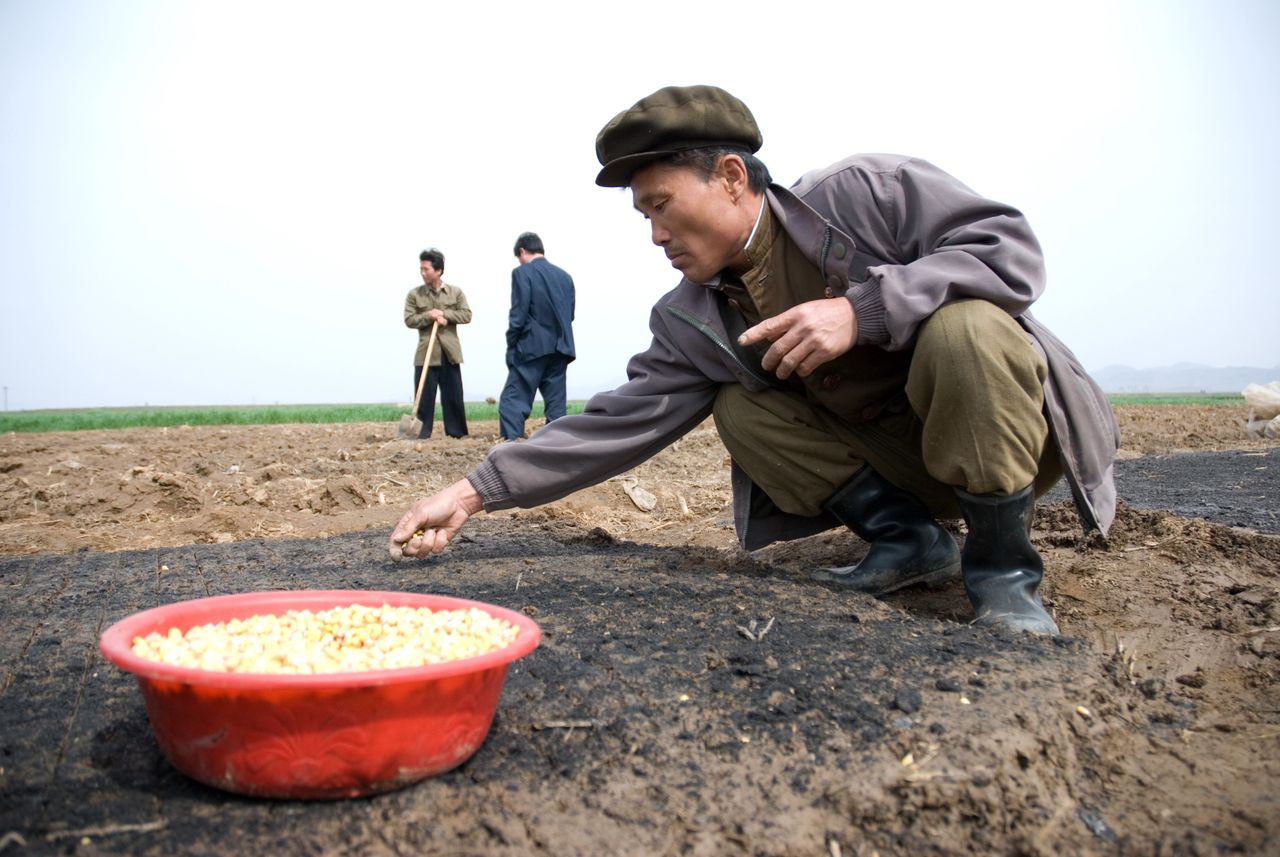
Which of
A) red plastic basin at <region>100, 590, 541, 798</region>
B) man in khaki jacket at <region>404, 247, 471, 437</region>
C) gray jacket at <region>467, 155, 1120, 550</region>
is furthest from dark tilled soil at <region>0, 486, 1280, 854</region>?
man in khaki jacket at <region>404, 247, 471, 437</region>

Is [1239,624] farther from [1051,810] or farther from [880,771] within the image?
[880,771]

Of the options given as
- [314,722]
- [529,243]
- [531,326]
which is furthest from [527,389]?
[314,722]

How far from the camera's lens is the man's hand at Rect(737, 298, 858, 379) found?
2199 mm

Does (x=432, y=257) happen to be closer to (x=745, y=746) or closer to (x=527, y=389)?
(x=527, y=389)

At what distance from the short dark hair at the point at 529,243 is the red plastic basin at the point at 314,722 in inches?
277

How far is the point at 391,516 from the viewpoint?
14.9 feet

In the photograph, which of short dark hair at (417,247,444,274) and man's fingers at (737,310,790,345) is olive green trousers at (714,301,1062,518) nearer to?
man's fingers at (737,310,790,345)

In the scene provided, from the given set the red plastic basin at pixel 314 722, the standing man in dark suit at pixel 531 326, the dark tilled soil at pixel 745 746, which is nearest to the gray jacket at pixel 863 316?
the dark tilled soil at pixel 745 746

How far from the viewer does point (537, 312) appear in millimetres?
8266

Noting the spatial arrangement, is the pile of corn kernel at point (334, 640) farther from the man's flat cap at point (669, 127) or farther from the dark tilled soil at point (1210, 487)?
the dark tilled soil at point (1210, 487)

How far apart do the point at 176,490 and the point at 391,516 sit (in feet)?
5.01

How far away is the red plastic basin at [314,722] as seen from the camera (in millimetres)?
1314

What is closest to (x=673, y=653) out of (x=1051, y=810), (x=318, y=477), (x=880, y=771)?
(x=880, y=771)

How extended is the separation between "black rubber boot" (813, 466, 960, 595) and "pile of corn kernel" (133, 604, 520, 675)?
1.35 metres
